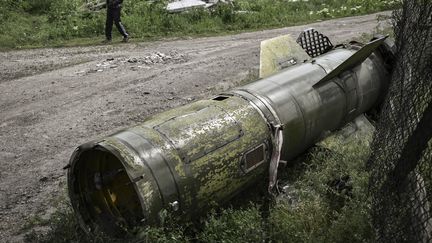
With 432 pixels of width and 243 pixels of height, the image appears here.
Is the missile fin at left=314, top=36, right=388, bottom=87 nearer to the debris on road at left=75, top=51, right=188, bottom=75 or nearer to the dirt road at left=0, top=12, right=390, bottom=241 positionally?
the dirt road at left=0, top=12, right=390, bottom=241

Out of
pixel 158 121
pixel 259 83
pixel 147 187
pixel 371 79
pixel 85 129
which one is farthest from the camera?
pixel 85 129

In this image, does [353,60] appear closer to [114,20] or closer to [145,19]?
[114,20]

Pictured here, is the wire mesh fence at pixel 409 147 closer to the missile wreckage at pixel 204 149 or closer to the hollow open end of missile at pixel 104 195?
the missile wreckage at pixel 204 149

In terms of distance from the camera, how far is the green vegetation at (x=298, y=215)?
14.7ft

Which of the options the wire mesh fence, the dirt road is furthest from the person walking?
the wire mesh fence

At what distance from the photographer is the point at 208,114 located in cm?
487

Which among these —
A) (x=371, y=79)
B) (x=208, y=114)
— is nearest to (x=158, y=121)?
(x=208, y=114)

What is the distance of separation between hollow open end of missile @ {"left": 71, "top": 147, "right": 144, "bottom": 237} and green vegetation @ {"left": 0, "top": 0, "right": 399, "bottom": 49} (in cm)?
1023

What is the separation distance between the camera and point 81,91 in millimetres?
9789

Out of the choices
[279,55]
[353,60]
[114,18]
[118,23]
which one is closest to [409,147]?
[353,60]

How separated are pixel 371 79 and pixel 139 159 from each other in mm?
4265

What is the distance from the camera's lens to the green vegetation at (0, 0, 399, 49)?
14.6 m

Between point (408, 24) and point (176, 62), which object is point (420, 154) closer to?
point (408, 24)

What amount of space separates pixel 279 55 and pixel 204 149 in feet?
10.2
